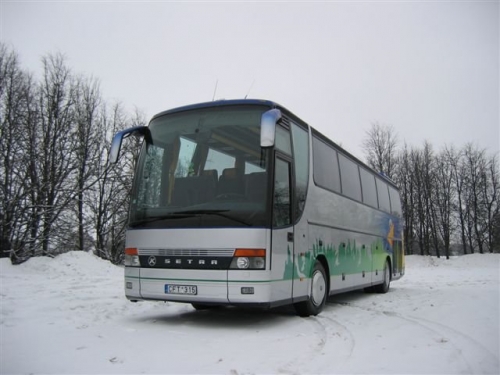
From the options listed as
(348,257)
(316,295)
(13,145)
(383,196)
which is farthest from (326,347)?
(13,145)

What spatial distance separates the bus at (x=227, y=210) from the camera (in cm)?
688

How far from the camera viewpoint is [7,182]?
23.9m

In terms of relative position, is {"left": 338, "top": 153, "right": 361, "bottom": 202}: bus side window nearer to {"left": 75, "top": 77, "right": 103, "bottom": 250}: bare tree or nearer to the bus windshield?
the bus windshield

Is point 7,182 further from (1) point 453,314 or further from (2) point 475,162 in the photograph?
(2) point 475,162

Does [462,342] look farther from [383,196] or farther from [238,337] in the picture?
[383,196]

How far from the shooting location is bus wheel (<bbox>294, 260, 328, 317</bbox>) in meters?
8.48

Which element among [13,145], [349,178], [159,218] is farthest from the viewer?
[13,145]

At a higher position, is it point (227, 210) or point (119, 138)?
point (119, 138)

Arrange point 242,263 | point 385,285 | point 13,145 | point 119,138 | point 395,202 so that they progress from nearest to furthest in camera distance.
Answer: point 242,263 < point 119,138 < point 385,285 < point 395,202 < point 13,145

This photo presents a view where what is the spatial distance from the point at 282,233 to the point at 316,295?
2081mm

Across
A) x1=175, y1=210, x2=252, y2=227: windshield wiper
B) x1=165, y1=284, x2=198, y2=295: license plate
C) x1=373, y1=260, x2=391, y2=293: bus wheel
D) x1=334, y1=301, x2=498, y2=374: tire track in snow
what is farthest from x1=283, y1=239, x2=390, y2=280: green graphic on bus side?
x1=334, y1=301, x2=498, y2=374: tire track in snow

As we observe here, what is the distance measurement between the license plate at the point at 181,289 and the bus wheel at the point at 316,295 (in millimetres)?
2367

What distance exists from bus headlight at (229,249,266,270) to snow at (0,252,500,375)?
3.21 ft

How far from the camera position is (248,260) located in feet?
22.5
